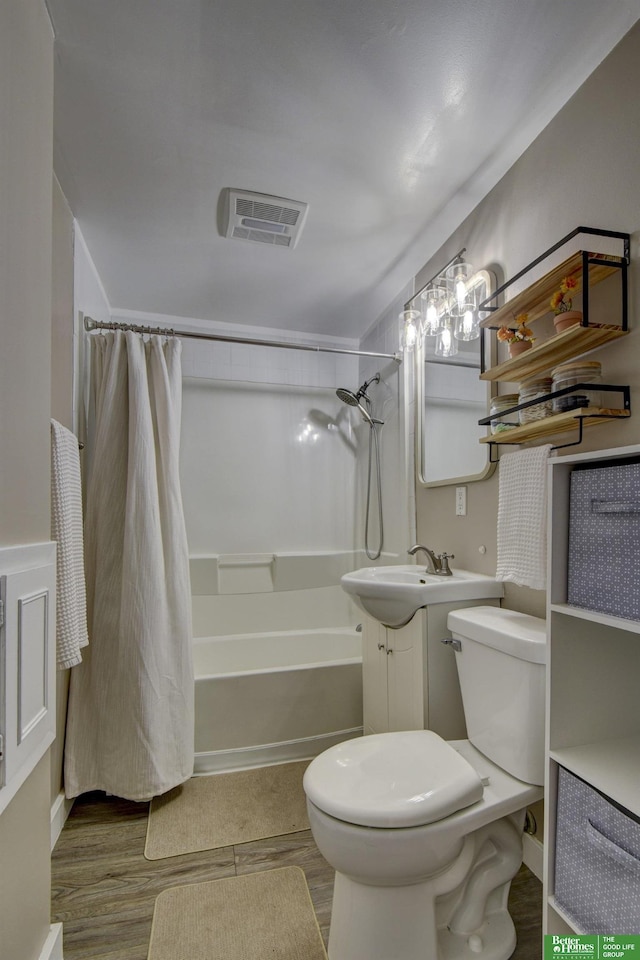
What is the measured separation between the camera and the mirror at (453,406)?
6.11ft

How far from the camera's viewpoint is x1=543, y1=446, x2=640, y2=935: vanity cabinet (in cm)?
108

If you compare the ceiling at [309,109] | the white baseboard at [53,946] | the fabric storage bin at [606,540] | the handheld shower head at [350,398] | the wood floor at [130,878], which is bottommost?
the wood floor at [130,878]

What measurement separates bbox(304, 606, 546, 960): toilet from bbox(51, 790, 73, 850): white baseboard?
1.09 meters

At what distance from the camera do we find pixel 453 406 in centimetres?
210

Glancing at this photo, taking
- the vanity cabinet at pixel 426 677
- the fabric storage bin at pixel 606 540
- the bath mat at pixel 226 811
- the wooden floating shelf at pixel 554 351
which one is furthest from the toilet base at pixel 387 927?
the wooden floating shelf at pixel 554 351

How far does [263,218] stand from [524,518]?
1574mm

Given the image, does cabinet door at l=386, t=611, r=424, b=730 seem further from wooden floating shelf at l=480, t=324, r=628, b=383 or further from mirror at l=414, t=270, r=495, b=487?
wooden floating shelf at l=480, t=324, r=628, b=383

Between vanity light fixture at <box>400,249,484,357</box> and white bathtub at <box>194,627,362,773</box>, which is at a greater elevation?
vanity light fixture at <box>400,249,484,357</box>

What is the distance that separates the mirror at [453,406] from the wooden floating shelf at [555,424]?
0.22 metres

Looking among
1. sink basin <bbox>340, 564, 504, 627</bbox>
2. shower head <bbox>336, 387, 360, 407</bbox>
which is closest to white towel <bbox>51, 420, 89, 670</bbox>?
sink basin <bbox>340, 564, 504, 627</bbox>

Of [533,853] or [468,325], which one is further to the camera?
[468,325]

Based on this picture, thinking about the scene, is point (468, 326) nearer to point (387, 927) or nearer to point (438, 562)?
point (438, 562)

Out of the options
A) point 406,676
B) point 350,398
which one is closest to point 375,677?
point 406,676

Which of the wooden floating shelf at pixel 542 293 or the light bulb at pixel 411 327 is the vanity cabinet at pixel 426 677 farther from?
the light bulb at pixel 411 327
